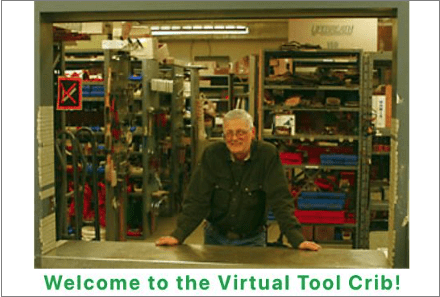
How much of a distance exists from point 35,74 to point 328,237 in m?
5.80

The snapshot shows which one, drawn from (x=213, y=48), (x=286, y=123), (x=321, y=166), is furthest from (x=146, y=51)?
(x=213, y=48)

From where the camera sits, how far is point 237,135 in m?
3.63

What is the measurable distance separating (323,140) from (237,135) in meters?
3.99

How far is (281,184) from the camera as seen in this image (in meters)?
3.67

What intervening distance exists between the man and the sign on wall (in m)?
4.36

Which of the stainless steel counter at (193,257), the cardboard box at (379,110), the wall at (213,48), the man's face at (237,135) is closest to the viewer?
the stainless steel counter at (193,257)

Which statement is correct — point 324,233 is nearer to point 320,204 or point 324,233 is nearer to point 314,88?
point 320,204

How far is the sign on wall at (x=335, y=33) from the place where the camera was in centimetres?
783

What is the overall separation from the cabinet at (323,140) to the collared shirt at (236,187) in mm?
3283

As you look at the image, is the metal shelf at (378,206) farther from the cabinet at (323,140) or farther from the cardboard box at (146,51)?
the cardboard box at (146,51)

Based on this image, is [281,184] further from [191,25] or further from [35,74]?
[191,25]

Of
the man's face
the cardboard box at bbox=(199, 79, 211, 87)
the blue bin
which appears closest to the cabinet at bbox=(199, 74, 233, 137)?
the cardboard box at bbox=(199, 79, 211, 87)

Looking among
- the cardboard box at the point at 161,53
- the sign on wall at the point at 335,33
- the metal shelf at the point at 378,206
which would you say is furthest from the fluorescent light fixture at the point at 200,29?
the metal shelf at the point at 378,206

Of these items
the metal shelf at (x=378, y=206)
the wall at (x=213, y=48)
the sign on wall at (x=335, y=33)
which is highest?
the wall at (x=213, y=48)
